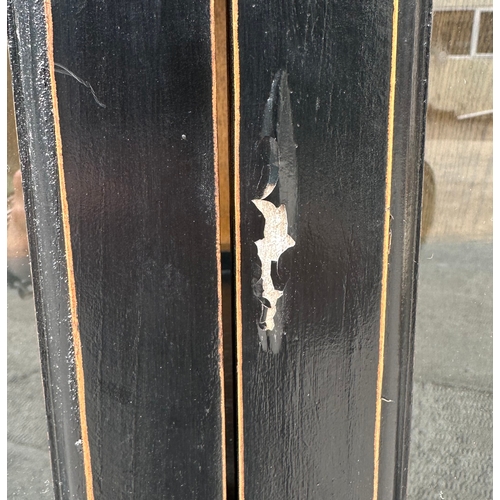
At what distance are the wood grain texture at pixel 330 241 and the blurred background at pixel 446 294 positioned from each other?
6 centimetres

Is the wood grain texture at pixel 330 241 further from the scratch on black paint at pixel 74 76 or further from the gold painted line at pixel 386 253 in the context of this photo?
the scratch on black paint at pixel 74 76

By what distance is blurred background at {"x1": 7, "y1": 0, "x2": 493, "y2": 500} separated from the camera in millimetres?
613

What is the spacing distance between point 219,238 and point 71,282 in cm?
16

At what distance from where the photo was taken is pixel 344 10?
1.69 ft

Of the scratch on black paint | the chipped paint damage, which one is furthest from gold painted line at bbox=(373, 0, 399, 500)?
the scratch on black paint

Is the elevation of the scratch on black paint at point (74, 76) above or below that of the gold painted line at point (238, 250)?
above

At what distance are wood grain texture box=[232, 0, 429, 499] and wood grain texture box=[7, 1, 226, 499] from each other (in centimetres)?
4

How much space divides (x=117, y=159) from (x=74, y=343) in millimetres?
202

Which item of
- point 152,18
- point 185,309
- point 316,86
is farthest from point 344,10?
point 185,309

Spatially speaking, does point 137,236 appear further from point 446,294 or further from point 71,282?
point 446,294

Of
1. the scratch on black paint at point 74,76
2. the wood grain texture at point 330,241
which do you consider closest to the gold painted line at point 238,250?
the wood grain texture at point 330,241

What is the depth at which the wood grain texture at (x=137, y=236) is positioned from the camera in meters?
0.51

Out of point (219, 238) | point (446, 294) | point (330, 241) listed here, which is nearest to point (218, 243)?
point (219, 238)

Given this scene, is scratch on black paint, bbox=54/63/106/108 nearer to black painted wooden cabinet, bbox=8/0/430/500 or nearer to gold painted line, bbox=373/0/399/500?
black painted wooden cabinet, bbox=8/0/430/500
